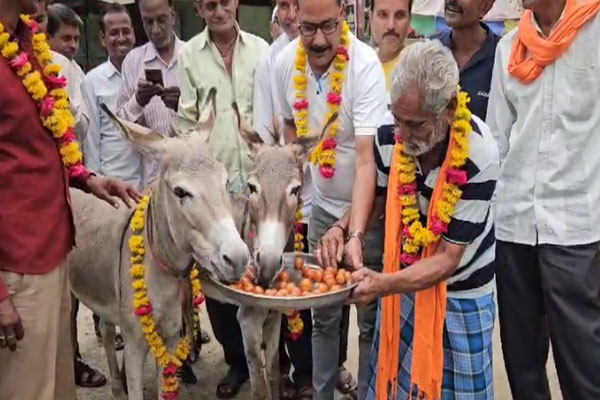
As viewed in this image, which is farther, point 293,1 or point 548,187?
point 293,1

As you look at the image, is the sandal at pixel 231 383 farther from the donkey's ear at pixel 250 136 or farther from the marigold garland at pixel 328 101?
the donkey's ear at pixel 250 136

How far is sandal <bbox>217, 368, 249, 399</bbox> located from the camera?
15.7 ft

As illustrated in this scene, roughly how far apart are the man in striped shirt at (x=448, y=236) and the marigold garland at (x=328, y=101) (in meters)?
0.71

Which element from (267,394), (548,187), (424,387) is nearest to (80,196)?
(267,394)

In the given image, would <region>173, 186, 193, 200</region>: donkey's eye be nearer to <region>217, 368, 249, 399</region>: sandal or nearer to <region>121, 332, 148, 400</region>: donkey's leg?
<region>121, 332, 148, 400</region>: donkey's leg

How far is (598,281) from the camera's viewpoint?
11.2 feet

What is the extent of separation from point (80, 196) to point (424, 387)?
8.12 ft

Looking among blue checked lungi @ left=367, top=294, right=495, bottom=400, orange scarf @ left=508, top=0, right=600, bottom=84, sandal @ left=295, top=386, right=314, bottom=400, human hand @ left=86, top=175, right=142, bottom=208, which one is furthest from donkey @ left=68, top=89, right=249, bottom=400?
orange scarf @ left=508, top=0, right=600, bottom=84

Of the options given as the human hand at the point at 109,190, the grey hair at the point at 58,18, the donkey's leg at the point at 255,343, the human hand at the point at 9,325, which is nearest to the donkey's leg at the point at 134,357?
the donkey's leg at the point at 255,343

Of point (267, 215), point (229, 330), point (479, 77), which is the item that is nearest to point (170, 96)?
point (267, 215)

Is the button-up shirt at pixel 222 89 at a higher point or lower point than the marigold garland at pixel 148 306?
higher

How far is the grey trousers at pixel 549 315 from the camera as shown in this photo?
11.1 feet

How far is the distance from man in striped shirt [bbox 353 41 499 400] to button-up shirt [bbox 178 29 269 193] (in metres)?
1.39

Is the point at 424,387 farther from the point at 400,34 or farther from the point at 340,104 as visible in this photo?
the point at 400,34
